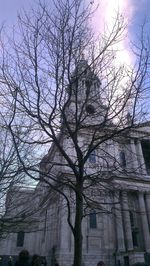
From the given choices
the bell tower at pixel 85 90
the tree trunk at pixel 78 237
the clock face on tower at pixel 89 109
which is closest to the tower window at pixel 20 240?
the bell tower at pixel 85 90

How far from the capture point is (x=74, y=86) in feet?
31.2

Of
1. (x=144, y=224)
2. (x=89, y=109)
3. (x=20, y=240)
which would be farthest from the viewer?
(x=20, y=240)

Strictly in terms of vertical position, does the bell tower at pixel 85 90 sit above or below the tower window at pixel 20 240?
above

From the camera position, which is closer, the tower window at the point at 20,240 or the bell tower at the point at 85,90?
the bell tower at the point at 85,90

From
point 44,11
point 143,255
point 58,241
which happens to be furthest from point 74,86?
point 58,241

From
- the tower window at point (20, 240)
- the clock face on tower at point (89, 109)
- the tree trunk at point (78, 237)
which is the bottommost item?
the tree trunk at point (78, 237)

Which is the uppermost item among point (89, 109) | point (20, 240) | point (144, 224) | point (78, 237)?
point (89, 109)

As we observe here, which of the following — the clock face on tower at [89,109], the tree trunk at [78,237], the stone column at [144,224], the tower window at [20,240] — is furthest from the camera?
the tower window at [20,240]

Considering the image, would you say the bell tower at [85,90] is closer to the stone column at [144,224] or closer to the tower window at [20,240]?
the stone column at [144,224]

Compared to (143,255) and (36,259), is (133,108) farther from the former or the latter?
(143,255)

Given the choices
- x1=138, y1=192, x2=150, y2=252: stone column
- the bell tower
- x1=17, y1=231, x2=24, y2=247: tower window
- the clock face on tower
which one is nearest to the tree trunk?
the bell tower

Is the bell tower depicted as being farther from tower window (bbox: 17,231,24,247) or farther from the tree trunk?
tower window (bbox: 17,231,24,247)

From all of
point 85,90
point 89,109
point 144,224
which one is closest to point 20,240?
point 144,224

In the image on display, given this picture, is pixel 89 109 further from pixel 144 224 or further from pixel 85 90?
pixel 144 224
